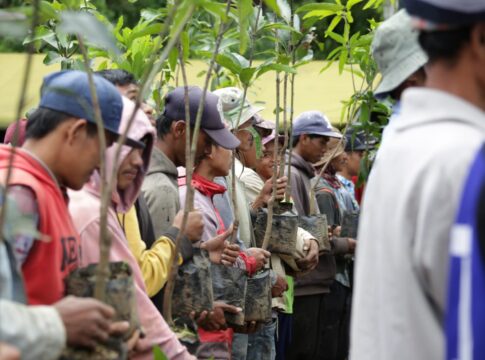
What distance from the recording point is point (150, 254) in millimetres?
4770

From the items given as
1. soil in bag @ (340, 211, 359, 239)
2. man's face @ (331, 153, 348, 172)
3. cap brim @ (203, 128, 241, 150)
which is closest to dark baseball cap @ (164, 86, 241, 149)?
cap brim @ (203, 128, 241, 150)

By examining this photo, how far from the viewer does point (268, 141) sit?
8.42 meters

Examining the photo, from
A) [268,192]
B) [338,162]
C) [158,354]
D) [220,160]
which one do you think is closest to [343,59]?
[268,192]

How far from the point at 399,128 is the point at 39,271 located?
121 cm

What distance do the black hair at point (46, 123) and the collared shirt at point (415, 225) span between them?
3.87 ft

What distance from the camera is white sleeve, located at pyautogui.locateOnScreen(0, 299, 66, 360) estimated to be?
2709mm

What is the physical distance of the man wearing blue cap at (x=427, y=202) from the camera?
94.0 inches

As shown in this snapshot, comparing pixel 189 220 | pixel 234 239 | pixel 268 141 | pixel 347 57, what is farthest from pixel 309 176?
pixel 189 220

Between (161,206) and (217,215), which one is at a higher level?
(161,206)

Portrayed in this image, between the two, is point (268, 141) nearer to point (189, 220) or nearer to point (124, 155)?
point (189, 220)

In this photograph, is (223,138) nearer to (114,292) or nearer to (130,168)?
(130,168)

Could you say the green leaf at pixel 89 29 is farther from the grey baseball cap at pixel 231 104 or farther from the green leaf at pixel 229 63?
the grey baseball cap at pixel 231 104

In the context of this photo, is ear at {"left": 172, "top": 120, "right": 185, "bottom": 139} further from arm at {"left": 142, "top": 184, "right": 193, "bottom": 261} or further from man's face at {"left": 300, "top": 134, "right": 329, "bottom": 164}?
man's face at {"left": 300, "top": 134, "right": 329, "bottom": 164}

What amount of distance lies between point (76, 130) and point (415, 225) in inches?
54.5
